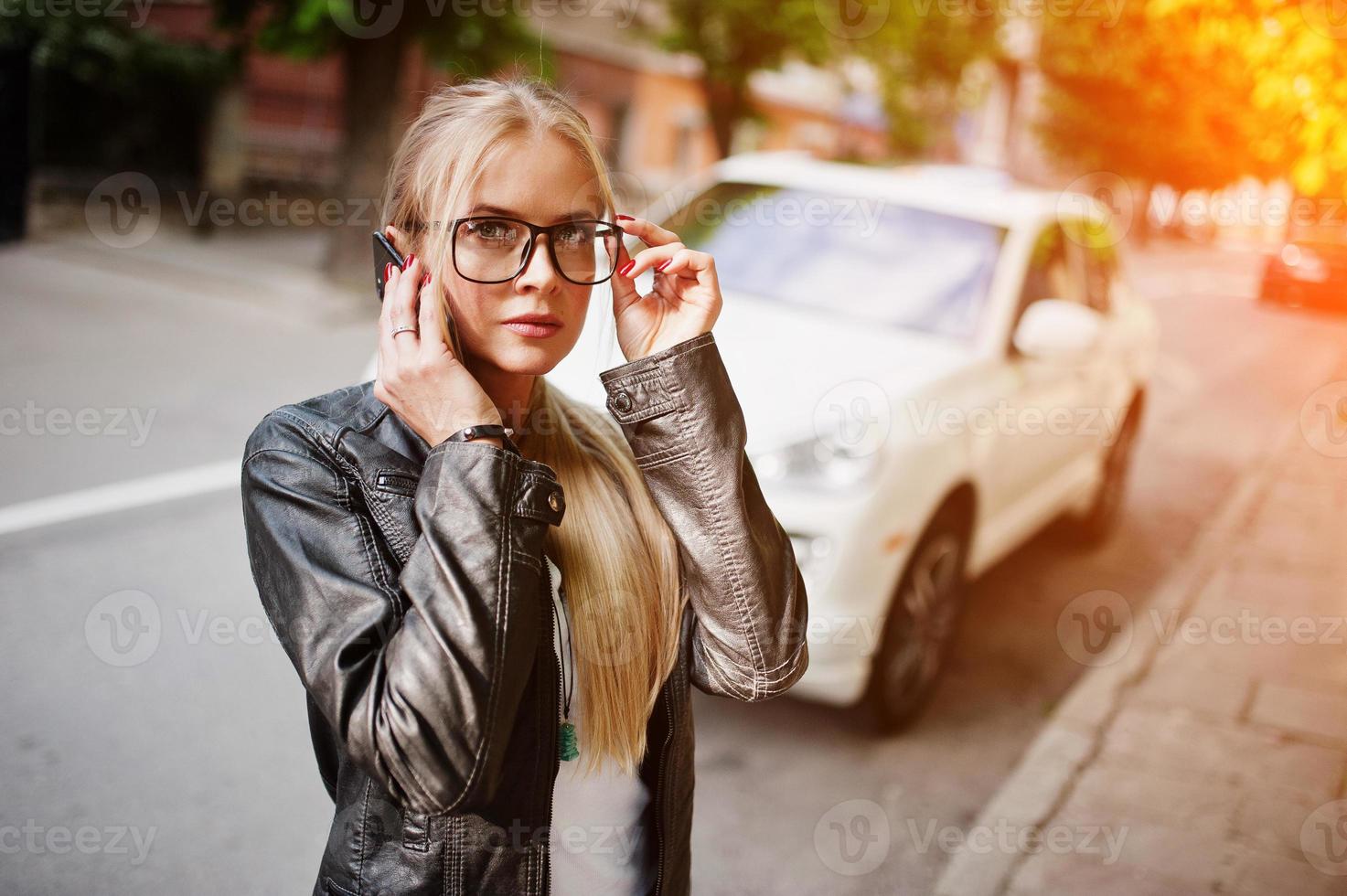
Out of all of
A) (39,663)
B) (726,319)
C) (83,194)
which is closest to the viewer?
(39,663)

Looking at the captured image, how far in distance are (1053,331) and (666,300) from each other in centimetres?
323

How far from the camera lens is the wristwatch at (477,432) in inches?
59.2

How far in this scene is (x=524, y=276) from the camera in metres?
1.62

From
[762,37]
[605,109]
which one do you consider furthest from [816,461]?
[605,109]

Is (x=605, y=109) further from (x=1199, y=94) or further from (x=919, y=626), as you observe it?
(x=919, y=626)

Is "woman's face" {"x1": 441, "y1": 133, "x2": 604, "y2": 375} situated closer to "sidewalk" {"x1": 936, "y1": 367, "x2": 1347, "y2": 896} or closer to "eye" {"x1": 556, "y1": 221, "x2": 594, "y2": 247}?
"eye" {"x1": 556, "y1": 221, "x2": 594, "y2": 247}

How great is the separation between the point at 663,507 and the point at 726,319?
289cm

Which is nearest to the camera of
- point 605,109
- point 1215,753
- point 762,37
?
point 1215,753

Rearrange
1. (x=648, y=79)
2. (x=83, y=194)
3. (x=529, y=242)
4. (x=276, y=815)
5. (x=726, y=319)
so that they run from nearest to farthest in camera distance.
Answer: (x=529, y=242) → (x=276, y=815) → (x=726, y=319) → (x=83, y=194) → (x=648, y=79)

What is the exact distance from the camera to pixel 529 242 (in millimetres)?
1625

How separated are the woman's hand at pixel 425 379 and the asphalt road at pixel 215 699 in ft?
6.98

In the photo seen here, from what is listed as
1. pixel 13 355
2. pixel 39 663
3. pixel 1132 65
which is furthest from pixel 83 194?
pixel 1132 65

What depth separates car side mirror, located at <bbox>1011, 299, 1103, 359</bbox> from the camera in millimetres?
4672

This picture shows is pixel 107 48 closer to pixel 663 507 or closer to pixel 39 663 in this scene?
pixel 39 663
